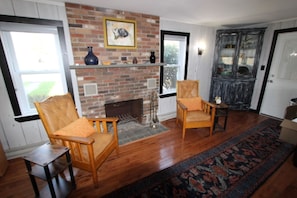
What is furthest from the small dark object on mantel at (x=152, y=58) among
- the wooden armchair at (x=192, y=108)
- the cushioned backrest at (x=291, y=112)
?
the cushioned backrest at (x=291, y=112)

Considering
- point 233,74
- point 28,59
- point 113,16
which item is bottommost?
point 233,74

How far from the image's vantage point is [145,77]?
3086 mm

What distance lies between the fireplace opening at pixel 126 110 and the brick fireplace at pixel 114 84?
0.09m

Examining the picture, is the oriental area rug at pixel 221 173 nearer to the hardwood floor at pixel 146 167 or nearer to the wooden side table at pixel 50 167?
the hardwood floor at pixel 146 167

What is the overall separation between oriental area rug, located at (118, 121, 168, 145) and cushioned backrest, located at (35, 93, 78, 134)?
1056 millimetres

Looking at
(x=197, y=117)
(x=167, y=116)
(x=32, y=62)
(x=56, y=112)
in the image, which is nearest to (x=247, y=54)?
(x=197, y=117)

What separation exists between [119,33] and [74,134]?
1.87m

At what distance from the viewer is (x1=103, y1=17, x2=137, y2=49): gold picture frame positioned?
2488mm

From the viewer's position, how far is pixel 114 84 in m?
2.74

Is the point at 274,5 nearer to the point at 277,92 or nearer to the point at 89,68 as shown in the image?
the point at 277,92

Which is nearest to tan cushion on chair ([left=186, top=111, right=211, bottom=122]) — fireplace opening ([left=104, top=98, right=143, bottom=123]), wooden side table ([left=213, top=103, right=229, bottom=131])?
wooden side table ([left=213, top=103, right=229, bottom=131])

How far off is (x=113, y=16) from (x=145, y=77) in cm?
127

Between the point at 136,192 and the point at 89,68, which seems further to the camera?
the point at 89,68

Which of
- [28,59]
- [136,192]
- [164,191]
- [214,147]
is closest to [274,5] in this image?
[214,147]
